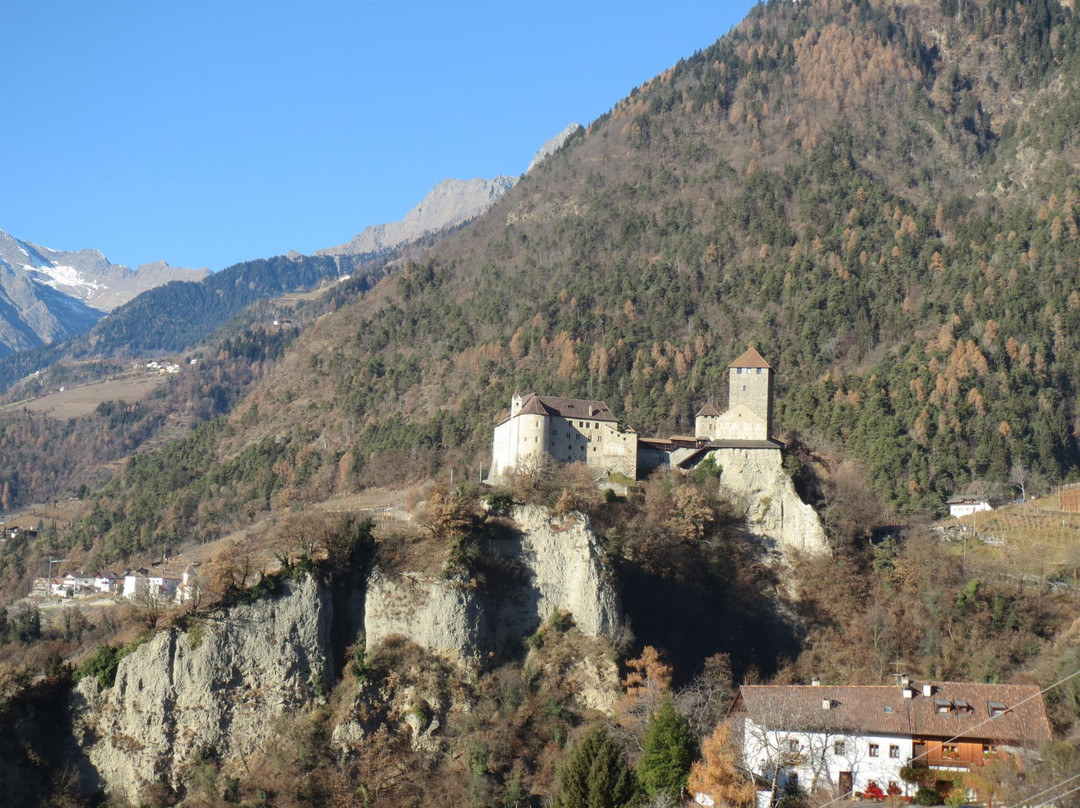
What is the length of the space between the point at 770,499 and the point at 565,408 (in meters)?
14.0

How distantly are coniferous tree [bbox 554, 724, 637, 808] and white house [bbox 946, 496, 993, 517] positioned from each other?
48.6m

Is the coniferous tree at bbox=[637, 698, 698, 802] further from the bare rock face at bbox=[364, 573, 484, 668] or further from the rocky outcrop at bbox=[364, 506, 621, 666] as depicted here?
the bare rock face at bbox=[364, 573, 484, 668]

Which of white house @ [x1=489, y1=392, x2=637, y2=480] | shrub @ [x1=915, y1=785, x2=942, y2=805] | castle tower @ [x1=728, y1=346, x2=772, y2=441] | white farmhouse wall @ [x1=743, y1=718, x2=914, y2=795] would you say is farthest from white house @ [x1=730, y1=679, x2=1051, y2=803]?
castle tower @ [x1=728, y1=346, x2=772, y2=441]

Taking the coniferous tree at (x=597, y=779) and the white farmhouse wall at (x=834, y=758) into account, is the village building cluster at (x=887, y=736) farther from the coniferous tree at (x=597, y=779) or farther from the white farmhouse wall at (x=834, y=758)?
the coniferous tree at (x=597, y=779)

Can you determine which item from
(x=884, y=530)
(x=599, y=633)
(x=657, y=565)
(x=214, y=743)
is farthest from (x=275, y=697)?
(x=884, y=530)

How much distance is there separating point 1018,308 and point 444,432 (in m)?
51.6

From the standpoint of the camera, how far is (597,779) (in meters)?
49.9

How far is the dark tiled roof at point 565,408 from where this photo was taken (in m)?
83.4

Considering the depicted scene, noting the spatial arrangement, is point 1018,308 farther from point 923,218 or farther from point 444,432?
point 444,432

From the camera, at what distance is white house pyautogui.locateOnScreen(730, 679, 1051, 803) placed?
49.8 m

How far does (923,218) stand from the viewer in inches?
5477

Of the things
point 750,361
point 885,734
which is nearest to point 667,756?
point 885,734

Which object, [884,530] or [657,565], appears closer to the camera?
[657,565]

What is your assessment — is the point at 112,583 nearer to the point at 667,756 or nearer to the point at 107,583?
the point at 107,583
